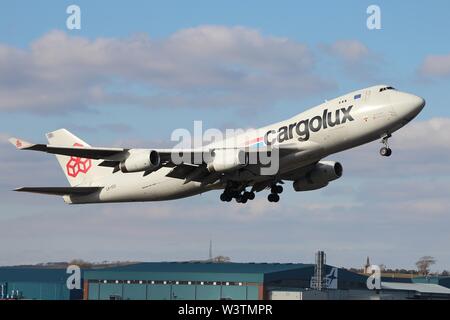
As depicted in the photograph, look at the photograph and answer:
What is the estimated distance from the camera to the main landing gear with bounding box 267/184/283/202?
5447 cm

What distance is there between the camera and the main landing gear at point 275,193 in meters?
54.5

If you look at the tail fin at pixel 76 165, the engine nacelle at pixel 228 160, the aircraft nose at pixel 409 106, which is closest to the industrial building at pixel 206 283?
the tail fin at pixel 76 165

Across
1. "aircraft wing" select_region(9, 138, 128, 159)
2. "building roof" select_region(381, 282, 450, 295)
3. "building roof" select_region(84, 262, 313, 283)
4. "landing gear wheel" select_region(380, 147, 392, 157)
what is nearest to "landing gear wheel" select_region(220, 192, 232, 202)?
"aircraft wing" select_region(9, 138, 128, 159)

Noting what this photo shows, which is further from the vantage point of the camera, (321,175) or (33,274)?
(33,274)

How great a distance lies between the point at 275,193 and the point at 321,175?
12.1 feet

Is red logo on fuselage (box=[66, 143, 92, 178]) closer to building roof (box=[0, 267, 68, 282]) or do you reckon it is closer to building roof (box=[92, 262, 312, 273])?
building roof (box=[92, 262, 312, 273])

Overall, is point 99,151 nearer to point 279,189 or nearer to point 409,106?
point 279,189

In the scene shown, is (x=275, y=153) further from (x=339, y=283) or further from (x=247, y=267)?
(x=339, y=283)

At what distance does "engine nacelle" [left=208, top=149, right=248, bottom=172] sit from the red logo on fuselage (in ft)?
58.2

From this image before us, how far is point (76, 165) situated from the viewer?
208 feet

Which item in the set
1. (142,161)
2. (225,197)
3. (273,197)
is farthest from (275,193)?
(142,161)
